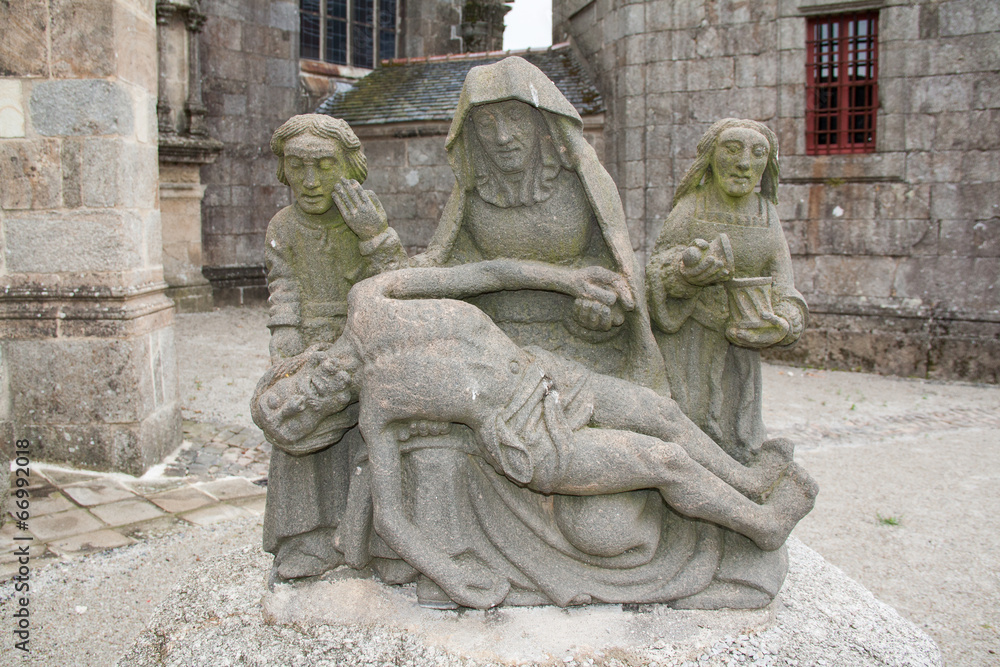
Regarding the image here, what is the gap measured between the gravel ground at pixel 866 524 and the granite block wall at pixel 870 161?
2.65ft

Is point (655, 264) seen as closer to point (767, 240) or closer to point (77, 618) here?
point (767, 240)

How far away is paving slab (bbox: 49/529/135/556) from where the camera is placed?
4.38 meters

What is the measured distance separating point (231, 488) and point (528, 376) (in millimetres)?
3321

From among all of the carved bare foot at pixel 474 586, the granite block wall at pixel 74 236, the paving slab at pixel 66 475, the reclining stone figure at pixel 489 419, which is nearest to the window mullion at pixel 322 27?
the granite block wall at pixel 74 236

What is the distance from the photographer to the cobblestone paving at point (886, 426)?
669cm

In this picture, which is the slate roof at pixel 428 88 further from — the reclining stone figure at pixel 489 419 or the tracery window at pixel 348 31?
the reclining stone figure at pixel 489 419

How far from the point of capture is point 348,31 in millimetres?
14914

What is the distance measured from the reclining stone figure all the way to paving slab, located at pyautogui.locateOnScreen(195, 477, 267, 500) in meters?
2.66

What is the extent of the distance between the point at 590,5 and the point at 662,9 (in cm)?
159

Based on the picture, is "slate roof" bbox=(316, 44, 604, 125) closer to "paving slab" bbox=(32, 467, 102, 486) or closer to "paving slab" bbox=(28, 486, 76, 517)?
"paving slab" bbox=(32, 467, 102, 486)

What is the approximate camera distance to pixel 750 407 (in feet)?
10.4

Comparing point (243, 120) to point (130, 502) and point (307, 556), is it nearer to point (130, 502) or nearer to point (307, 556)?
point (130, 502)

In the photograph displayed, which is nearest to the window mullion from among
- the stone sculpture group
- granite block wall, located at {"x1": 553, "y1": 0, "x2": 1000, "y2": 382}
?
granite block wall, located at {"x1": 553, "y1": 0, "x2": 1000, "y2": 382}

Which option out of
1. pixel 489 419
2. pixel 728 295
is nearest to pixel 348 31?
pixel 728 295
